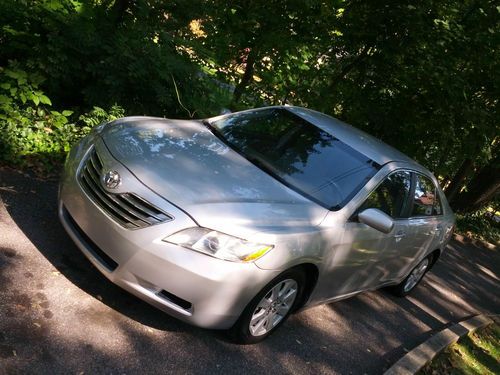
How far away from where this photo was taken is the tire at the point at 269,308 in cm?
369

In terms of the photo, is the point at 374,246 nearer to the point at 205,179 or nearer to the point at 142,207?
the point at 205,179

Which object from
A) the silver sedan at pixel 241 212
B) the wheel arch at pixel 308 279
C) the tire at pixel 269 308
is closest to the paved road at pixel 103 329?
the tire at pixel 269 308

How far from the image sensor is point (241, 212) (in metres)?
3.55

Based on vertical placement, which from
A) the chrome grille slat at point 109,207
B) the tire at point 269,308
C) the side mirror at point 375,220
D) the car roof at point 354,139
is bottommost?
→ the tire at point 269,308

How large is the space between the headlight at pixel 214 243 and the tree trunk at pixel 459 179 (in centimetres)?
1067

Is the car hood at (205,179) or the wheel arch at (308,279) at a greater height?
the car hood at (205,179)

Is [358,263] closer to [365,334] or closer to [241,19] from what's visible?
[365,334]

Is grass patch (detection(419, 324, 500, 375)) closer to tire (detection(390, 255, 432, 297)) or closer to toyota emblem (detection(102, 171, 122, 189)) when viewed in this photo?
tire (detection(390, 255, 432, 297))

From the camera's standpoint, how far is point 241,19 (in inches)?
313

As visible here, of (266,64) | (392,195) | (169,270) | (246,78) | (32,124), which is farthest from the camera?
(246,78)

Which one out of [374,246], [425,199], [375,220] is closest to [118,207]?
[375,220]

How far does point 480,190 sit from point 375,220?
10768 mm

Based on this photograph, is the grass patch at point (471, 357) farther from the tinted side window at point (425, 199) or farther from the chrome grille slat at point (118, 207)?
the chrome grille slat at point (118, 207)

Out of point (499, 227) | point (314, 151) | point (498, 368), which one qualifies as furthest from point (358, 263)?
point (499, 227)
